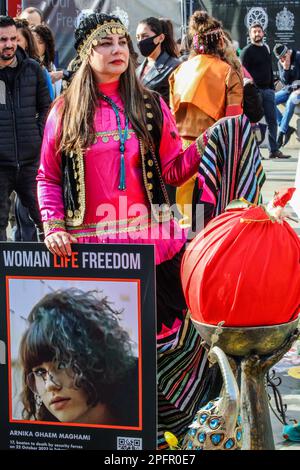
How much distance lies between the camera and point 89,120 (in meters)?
3.67

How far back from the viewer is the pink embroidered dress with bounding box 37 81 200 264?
3684 millimetres

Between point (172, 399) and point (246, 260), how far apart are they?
48.0 inches

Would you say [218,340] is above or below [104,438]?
above

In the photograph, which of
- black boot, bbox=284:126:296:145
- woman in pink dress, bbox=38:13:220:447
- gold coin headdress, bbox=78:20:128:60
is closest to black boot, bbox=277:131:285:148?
black boot, bbox=284:126:296:145

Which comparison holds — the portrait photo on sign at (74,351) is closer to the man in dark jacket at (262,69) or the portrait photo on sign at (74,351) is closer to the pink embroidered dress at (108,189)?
the pink embroidered dress at (108,189)

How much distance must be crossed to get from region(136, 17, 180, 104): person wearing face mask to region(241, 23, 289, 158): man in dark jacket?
19.9ft

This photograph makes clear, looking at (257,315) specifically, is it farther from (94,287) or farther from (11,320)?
(11,320)

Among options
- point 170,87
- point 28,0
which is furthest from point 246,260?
point 28,0

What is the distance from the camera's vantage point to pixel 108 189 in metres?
3.69

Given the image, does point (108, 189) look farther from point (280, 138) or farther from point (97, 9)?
point (280, 138)

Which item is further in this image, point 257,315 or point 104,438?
point 104,438

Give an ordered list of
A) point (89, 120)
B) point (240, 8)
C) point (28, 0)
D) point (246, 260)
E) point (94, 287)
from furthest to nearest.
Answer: point (240, 8)
point (28, 0)
point (89, 120)
point (94, 287)
point (246, 260)

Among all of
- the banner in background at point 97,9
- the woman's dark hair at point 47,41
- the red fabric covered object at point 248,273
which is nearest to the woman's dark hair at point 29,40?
the woman's dark hair at point 47,41

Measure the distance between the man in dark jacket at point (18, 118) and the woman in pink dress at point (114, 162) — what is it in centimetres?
249
